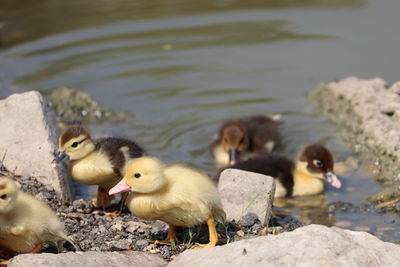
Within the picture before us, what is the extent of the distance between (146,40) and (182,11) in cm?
127

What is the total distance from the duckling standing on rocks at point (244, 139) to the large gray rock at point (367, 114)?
2.78 feet

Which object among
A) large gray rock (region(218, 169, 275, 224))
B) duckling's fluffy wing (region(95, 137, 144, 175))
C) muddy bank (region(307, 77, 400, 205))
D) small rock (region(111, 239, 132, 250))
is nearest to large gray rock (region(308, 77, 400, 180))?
muddy bank (region(307, 77, 400, 205))

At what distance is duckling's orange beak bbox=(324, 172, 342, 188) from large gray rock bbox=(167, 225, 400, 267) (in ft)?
9.17

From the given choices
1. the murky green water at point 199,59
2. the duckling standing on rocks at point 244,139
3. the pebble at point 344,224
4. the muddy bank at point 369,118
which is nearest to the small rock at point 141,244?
the pebble at point 344,224

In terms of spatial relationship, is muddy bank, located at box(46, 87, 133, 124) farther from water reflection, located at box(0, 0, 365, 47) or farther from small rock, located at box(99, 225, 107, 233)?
small rock, located at box(99, 225, 107, 233)

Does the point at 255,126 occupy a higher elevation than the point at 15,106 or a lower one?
lower

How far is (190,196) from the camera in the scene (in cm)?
480

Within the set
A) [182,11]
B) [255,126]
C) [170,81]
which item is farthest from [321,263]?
[182,11]

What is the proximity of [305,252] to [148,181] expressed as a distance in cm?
116

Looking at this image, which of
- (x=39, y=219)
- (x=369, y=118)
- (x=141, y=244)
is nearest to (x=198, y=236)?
(x=141, y=244)

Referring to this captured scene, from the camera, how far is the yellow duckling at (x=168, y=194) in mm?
4727

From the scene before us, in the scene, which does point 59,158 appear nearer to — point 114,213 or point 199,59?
point 114,213

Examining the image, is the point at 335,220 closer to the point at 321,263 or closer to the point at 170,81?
the point at 321,263

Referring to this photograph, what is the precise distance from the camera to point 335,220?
21.4ft
